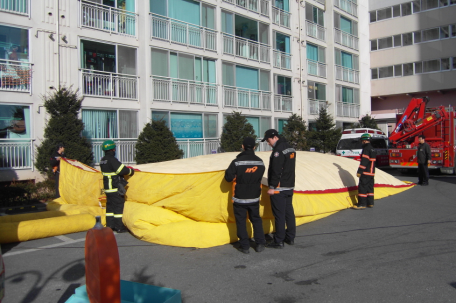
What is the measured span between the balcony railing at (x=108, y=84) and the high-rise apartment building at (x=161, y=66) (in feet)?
0.15

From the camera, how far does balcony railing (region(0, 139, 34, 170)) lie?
47.7 feet

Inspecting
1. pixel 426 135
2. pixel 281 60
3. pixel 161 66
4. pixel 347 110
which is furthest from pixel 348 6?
pixel 161 66

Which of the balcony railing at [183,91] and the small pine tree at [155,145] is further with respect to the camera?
the balcony railing at [183,91]

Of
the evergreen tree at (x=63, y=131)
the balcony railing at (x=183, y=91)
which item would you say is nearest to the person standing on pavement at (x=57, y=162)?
the evergreen tree at (x=63, y=131)

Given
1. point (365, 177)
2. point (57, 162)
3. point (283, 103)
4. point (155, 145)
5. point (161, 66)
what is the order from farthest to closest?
point (283, 103) < point (161, 66) < point (155, 145) < point (57, 162) < point (365, 177)

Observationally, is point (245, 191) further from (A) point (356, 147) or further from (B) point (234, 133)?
(A) point (356, 147)

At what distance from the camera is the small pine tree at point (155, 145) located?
17.5 metres

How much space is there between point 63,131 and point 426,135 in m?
16.3

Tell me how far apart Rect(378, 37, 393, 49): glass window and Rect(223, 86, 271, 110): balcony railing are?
1878 cm

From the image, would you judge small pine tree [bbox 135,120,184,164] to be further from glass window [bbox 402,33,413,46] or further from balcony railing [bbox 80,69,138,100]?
glass window [bbox 402,33,413,46]

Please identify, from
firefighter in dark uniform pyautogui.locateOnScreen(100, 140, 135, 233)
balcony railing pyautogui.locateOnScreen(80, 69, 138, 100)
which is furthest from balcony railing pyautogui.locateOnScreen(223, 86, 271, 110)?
firefighter in dark uniform pyautogui.locateOnScreen(100, 140, 135, 233)

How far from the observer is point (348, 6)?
35156 mm

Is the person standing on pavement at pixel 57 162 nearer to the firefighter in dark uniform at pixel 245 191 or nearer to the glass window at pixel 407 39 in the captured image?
the firefighter in dark uniform at pixel 245 191

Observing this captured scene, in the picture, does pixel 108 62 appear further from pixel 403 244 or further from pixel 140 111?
pixel 403 244
